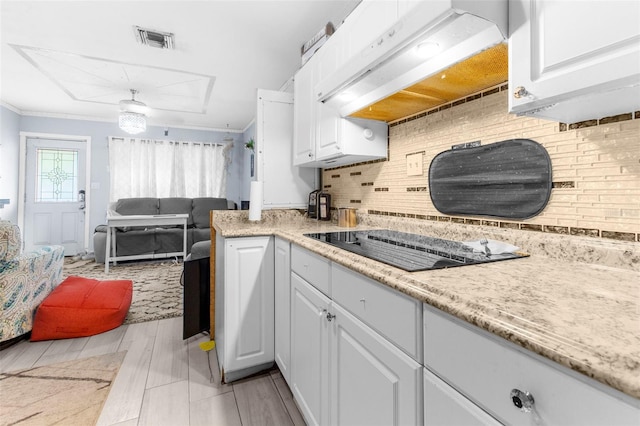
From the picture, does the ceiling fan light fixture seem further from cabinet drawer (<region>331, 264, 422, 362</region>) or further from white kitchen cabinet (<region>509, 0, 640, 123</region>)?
white kitchen cabinet (<region>509, 0, 640, 123</region>)

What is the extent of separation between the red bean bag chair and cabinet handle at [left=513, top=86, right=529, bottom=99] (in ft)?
9.31

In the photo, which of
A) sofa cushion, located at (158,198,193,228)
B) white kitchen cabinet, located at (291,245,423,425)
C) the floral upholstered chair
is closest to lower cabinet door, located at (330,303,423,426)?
white kitchen cabinet, located at (291,245,423,425)

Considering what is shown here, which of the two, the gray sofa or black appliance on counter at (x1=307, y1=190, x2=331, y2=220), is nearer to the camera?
black appliance on counter at (x1=307, y1=190, x2=331, y2=220)

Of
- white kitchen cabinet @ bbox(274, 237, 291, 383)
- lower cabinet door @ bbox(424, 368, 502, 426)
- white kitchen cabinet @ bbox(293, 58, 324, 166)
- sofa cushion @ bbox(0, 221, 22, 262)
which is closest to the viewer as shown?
lower cabinet door @ bbox(424, 368, 502, 426)

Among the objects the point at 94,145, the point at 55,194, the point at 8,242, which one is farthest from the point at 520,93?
the point at 55,194

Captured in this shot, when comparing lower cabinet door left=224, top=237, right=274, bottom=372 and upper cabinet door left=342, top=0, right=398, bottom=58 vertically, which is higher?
upper cabinet door left=342, top=0, right=398, bottom=58

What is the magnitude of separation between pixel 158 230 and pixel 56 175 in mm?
2196

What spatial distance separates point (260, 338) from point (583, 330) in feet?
5.24

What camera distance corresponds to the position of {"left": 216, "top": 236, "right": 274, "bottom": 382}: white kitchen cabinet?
1666mm

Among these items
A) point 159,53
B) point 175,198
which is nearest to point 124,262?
point 175,198

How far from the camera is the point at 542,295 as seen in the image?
2.03 ft

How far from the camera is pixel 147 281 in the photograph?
3660 millimetres

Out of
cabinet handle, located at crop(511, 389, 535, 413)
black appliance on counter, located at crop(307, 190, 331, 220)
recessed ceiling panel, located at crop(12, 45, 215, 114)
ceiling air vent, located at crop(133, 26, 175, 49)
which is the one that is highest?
recessed ceiling panel, located at crop(12, 45, 215, 114)

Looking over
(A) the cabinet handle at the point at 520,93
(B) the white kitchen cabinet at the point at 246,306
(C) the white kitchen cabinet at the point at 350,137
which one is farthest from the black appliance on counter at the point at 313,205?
(A) the cabinet handle at the point at 520,93
